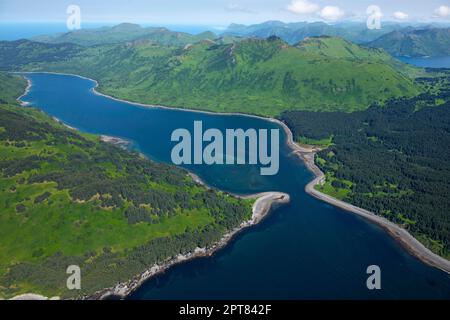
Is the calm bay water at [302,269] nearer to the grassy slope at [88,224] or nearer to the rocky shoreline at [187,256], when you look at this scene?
the rocky shoreline at [187,256]

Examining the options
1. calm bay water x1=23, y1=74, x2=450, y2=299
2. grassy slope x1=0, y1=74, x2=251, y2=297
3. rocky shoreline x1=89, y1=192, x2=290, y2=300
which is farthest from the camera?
grassy slope x1=0, y1=74, x2=251, y2=297

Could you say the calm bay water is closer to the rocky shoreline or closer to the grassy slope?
the rocky shoreline

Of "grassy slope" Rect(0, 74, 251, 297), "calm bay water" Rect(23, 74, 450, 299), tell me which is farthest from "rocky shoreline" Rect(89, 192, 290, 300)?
"calm bay water" Rect(23, 74, 450, 299)

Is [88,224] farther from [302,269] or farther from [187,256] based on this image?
[302,269]

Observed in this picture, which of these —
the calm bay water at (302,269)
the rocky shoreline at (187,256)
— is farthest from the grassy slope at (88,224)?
the calm bay water at (302,269)

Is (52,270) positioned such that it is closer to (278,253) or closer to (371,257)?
(278,253)

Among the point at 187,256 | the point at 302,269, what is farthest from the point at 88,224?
the point at 302,269

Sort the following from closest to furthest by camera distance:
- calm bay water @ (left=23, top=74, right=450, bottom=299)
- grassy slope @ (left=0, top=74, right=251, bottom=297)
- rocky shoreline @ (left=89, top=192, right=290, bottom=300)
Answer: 1. calm bay water @ (left=23, top=74, right=450, bottom=299)
2. rocky shoreline @ (left=89, top=192, right=290, bottom=300)
3. grassy slope @ (left=0, top=74, right=251, bottom=297)
